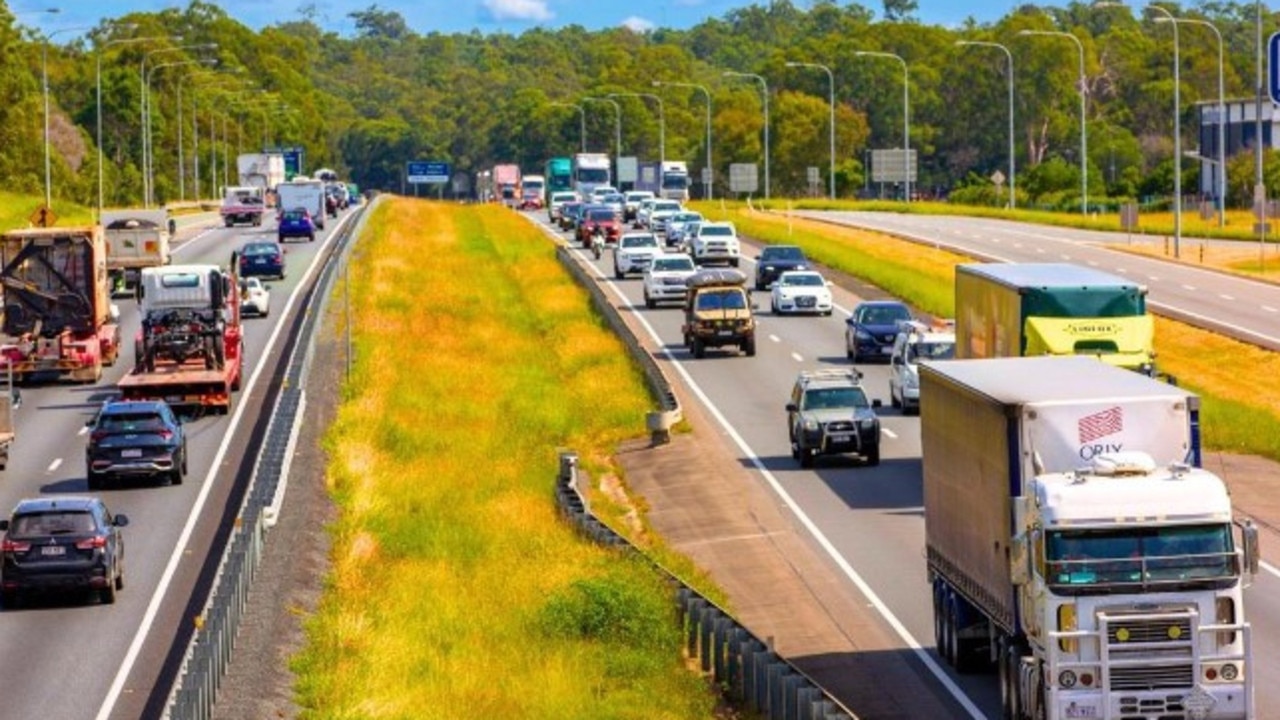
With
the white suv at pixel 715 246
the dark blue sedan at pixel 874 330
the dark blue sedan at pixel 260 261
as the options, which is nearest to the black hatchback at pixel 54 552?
the dark blue sedan at pixel 874 330

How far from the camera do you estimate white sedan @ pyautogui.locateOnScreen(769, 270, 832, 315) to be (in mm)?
78812

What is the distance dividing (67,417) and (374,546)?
61.5 feet

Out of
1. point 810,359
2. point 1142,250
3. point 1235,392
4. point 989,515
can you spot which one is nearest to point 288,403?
point 810,359

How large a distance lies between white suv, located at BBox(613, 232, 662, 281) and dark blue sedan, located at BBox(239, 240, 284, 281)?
12.3 meters

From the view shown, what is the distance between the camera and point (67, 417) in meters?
57.8

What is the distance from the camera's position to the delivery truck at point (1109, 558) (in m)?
23.2

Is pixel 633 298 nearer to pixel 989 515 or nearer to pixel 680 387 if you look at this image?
pixel 680 387

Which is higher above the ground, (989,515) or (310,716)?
(989,515)

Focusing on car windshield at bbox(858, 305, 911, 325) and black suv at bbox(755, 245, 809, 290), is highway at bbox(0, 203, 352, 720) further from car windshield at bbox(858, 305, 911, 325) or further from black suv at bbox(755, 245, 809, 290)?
black suv at bbox(755, 245, 809, 290)

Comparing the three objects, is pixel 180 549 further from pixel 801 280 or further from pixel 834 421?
pixel 801 280

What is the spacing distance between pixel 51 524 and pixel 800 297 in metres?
44.9

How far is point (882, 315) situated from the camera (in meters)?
66.2

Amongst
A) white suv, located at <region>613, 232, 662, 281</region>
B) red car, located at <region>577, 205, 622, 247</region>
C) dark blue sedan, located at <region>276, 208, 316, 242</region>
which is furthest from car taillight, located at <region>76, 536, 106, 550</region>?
dark blue sedan, located at <region>276, 208, 316, 242</region>

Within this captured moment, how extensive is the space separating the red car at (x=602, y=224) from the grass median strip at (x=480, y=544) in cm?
2429
